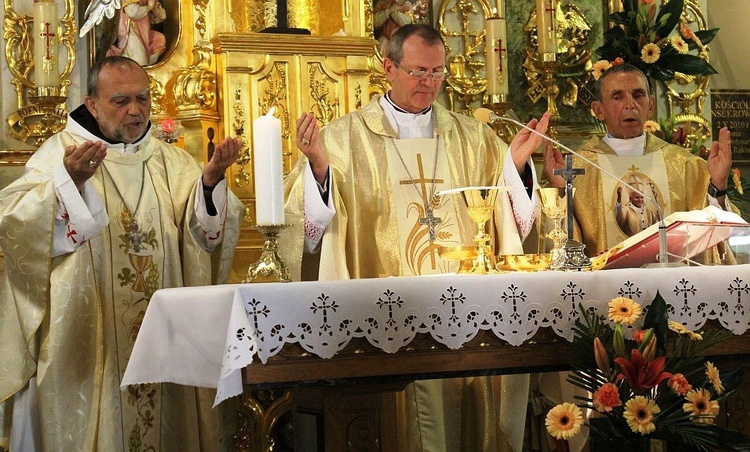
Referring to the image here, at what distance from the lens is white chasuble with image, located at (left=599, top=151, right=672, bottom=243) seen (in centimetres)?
567

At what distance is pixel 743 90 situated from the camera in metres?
8.11

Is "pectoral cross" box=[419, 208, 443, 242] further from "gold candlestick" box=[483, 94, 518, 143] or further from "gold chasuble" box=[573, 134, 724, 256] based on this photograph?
"gold candlestick" box=[483, 94, 518, 143]

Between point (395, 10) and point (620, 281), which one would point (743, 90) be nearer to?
point (395, 10)

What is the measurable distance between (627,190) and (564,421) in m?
2.40

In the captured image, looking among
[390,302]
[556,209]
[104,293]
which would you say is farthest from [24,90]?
[390,302]

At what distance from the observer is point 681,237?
4.23 metres

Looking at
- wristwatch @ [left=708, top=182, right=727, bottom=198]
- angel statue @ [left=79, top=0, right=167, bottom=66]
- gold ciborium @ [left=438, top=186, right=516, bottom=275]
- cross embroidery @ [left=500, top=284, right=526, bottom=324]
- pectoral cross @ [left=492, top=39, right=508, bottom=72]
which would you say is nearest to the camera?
cross embroidery @ [left=500, top=284, right=526, bottom=324]

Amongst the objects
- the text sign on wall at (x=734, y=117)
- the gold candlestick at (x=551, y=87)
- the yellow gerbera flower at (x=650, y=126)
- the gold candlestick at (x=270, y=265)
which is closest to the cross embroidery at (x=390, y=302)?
the gold candlestick at (x=270, y=265)

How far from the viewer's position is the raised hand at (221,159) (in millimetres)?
4594

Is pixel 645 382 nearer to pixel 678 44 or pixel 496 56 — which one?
pixel 496 56

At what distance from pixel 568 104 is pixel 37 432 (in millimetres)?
3637

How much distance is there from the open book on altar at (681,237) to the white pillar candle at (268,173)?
120cm

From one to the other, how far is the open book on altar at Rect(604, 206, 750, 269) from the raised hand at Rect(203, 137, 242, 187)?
145cm

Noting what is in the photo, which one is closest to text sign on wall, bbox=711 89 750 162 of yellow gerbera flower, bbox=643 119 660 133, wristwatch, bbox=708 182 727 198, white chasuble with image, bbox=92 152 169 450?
yellow gerbera flower, bbox=643 119 660 133
